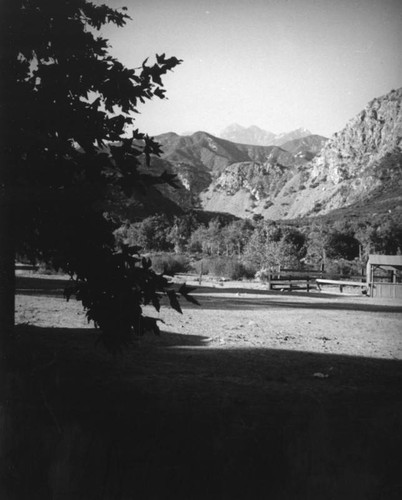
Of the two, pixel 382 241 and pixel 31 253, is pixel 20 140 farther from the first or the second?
pixel 382 241

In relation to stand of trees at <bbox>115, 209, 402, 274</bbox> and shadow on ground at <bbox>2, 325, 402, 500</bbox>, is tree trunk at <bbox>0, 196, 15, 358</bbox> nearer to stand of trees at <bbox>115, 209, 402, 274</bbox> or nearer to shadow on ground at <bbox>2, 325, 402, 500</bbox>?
shadow on ground at <bbox>2, 325, 402, 500</bbox>

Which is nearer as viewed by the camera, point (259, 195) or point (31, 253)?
point (31, 253)

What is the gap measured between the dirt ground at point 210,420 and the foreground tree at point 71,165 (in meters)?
1.14

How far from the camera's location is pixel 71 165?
4.61 metres

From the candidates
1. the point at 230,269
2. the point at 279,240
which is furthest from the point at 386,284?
the point at 279,240

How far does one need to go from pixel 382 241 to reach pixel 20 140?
234 ft

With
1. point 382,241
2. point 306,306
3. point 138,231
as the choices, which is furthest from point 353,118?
point 306,306

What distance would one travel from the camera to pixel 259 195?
632ft

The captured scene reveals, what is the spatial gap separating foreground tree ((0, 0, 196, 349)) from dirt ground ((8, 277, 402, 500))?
3.73 ft

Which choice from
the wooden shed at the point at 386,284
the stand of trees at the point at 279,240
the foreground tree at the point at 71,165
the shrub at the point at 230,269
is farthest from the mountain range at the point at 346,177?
the foreground tree at the point at 71,165

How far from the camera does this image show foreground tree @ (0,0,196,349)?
165 inches

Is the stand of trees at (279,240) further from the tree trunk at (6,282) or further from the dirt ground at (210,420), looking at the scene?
the tree trunk at (6,282)

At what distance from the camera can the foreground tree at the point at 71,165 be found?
13.7 ft

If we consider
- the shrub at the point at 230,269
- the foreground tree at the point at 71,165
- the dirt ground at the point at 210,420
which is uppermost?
the foreground tree at the point at 71,165
